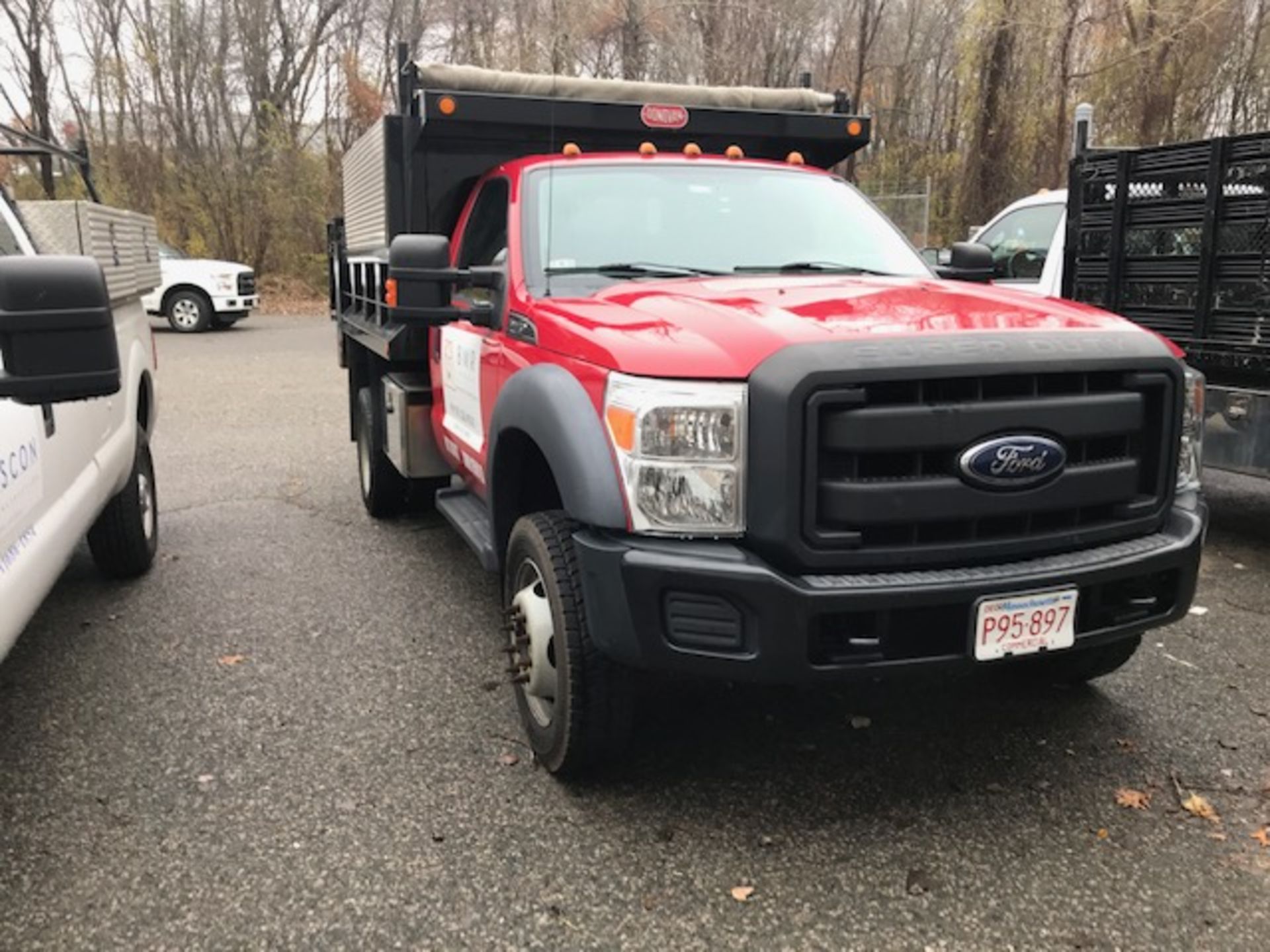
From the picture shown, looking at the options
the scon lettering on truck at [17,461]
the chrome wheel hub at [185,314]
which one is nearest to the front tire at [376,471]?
the scon lettering on truck at [17,461]

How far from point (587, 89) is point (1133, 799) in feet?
13.1

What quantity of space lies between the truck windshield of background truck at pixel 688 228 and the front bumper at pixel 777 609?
1.37m

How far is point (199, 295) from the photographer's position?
62.0 feet

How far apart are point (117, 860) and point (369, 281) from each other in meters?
3.95

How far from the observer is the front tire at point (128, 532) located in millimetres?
5020

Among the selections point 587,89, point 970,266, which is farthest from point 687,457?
point 587,89

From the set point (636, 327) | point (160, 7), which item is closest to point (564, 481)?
point (636, 327)

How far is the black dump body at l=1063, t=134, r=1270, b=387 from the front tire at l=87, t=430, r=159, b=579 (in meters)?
5.14

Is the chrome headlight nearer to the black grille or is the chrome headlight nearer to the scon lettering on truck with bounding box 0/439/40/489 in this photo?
the black grille

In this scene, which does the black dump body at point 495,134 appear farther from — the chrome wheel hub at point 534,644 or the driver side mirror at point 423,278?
the chrome wheel hub at point 534,644

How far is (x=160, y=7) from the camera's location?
1061 inches

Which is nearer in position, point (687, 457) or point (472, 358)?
point (687, 457)

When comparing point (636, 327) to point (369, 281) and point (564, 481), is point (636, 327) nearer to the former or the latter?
point (564, 481)

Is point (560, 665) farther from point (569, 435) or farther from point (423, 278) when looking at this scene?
point (423, 278)
